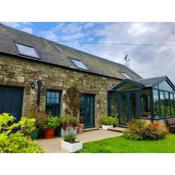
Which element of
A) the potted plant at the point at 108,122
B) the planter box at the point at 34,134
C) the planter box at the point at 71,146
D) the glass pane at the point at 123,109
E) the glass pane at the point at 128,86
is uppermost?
the glass pane at the point at 128,86

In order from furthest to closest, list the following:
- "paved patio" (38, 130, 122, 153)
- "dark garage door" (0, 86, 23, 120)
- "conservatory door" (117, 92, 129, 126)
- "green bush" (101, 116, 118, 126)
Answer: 1. "conservatory door" (117, 92, 129, 126)
2. "green bush" (101, 116, 118, 126)
3. "dark garage door" (0, 86, 23, 120)
4. "paved patio" (38, 130, 122, 153)

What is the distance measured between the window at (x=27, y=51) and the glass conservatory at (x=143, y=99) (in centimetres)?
600

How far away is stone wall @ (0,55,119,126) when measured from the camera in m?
7.62

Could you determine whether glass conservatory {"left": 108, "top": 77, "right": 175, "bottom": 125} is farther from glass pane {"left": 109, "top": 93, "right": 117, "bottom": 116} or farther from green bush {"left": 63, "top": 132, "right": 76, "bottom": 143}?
green bush {"left": 63, "top": 132, "right": 76, "bottom": 143}

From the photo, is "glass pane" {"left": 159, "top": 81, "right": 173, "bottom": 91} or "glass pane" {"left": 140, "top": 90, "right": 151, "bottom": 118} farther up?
"glass pane" {"left": 159, "top": 81, "right": 173, "bottom": 91}

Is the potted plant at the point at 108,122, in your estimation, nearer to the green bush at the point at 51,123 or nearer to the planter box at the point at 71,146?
the green bush at the point at 51,123

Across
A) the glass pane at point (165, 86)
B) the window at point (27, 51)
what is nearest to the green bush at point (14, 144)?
the window at point (27, 51)

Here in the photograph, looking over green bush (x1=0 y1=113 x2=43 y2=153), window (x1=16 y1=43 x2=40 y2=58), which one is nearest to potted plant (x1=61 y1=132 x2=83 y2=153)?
green bush (x1=0 y1=113 x2=43 y2=153)

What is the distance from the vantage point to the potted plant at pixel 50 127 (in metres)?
7.98

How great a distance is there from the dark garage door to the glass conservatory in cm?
647

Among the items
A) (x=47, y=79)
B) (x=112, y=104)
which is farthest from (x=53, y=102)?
(x=112, y=104)

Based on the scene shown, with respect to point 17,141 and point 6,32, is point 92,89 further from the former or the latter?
point 17,141

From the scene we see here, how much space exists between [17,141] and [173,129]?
9.77m
